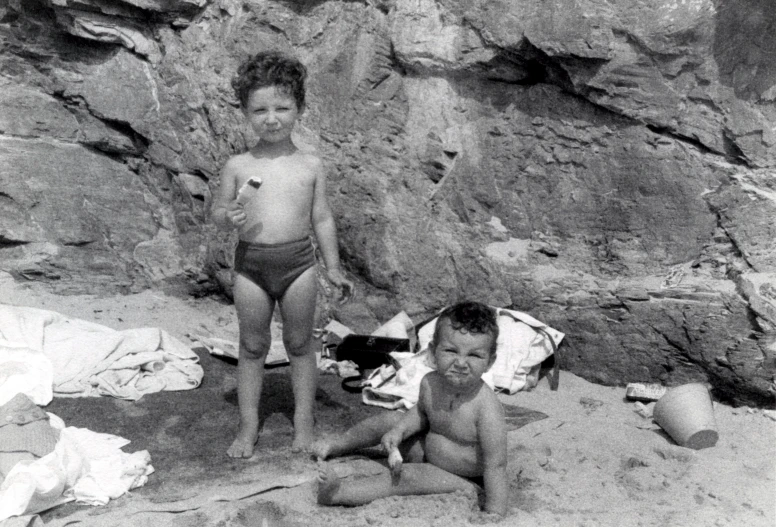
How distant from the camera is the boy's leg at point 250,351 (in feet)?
12.1

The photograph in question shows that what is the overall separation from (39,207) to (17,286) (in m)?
0.66

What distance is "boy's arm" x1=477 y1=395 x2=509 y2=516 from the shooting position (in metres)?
3.09

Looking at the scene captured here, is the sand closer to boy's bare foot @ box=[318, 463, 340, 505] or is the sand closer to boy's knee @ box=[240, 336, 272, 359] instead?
boy's bare foot @ box=[318, 463, 340, 505]

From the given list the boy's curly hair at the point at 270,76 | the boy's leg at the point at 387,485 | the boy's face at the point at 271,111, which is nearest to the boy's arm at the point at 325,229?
the boy's face at the point at 271,111

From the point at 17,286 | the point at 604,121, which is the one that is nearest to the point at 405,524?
the point at 604,121

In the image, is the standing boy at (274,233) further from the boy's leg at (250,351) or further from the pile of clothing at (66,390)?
the pile of clothing at (66,390)

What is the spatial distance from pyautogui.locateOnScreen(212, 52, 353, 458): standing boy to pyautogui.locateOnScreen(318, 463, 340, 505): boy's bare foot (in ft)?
1.83

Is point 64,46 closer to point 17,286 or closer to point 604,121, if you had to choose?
point 17,286

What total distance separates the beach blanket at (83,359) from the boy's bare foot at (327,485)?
1.58 metres

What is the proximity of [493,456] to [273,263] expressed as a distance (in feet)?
4.09

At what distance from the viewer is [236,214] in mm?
3451

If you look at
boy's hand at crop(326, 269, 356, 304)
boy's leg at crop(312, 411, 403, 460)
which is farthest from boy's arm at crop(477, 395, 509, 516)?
boy's hand at crop(326, 269, 356, 304)

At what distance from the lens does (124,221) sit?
643cm

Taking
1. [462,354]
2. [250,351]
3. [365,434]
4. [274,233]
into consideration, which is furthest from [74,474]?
[462,354]
